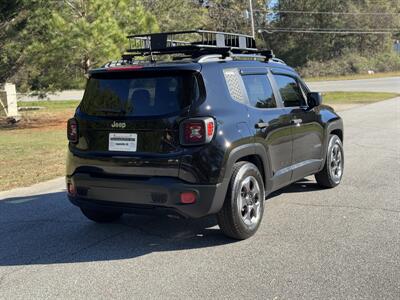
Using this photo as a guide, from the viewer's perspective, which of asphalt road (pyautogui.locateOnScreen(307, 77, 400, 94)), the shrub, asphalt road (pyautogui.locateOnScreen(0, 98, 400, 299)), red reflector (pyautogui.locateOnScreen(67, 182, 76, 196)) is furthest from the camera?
the shrub

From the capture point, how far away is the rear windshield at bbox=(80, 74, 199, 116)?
190 inches

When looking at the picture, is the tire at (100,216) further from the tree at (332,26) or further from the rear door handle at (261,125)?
the tree at (332,26)

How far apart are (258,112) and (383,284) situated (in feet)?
7.33

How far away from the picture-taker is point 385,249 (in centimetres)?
480

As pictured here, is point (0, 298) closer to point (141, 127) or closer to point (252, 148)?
point (141, 127)

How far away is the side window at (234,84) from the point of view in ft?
17.0

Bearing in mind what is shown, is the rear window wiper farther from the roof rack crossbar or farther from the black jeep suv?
the roof rack crossbar

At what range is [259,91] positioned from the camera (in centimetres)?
574

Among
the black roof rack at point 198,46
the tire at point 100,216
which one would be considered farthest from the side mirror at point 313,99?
the tire at point 100,216

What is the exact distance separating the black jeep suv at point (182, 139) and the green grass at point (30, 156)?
11.7ft

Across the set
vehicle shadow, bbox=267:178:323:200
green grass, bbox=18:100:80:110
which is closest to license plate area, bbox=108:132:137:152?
vehicle shadow, bbox=267:178:323:200

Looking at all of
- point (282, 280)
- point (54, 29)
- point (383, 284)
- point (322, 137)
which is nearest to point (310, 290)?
point (282, 280)

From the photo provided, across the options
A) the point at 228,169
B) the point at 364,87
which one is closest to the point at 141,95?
the point at 228,169

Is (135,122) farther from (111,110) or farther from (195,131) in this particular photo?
(195,131)
